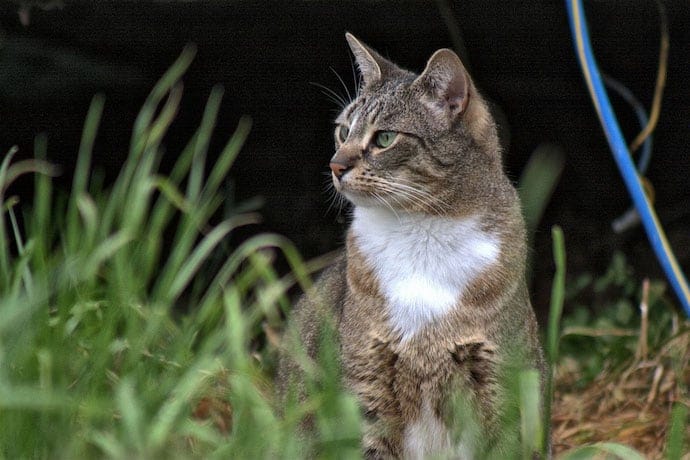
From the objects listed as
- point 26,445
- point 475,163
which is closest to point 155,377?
point 26,445

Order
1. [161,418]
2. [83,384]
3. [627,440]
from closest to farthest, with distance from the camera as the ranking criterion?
[161,418]
[83,384]
[627,440]

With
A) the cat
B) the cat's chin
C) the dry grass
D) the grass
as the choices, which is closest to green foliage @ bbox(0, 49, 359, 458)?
the grass

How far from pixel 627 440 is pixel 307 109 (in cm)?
183

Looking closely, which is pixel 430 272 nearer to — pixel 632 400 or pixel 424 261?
pixel 424 261

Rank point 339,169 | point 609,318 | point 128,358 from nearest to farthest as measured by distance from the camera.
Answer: point 128,358 → point 339,169 → point 609,318

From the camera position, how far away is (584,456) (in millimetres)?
2109

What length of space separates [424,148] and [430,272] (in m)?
0.32

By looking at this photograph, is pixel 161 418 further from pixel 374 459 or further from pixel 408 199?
pixel 408 199

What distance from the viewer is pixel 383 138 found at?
2.75 metres

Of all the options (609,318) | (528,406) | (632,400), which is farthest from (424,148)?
(609,318)

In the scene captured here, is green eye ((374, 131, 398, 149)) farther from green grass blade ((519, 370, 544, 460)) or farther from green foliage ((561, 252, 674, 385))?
green foliage ((561, 252, 674, 385))

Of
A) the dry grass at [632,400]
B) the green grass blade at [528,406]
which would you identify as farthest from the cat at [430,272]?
the dry grass at [632,400]

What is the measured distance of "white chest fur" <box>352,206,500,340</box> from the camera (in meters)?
2.63

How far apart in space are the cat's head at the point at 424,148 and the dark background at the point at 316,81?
140 centimetres
